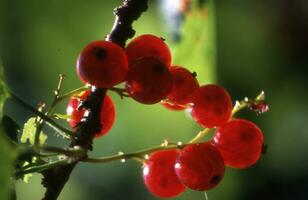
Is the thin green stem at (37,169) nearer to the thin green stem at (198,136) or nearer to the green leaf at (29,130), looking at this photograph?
the green leaf at (29,130)

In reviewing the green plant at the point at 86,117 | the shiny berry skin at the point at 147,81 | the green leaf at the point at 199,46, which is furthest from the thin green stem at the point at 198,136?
the green leaf at the point at 199,46

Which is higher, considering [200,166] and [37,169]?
[200,166]

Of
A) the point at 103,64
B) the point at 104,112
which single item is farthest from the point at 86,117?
the point at 104,112

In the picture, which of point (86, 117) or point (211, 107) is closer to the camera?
point (86, 117)

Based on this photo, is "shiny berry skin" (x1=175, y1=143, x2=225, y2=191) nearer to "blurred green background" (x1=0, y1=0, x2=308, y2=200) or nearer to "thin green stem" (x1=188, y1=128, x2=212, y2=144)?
"thin green stem" (x1=188, y1=128, x2=212, y2=144)

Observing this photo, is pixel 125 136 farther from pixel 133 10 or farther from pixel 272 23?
pixel 133 10

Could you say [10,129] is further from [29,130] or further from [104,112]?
[104,112]
